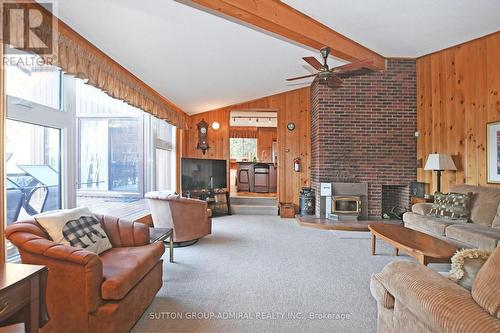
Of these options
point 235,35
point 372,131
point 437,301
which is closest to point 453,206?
point 372,131

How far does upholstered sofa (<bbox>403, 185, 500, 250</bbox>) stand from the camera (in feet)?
9.82

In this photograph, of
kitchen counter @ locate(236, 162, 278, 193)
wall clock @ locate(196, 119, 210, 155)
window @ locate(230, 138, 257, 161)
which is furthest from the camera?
window @ locate(230, 138, 257, 161)

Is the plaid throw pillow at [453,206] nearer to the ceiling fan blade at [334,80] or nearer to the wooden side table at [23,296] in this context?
the ceiling fan blade at [334,80]

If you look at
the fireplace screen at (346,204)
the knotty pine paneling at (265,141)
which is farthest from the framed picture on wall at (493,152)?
the knotty pine paneling at (265,141)

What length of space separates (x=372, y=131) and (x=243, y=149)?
19.7 ft

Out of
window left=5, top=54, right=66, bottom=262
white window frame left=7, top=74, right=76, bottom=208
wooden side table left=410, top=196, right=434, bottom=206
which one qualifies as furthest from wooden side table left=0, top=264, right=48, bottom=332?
wooden side table left=410, top=196, right=434, bottom=206

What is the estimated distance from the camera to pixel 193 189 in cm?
598

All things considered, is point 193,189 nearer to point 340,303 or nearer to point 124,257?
point 124,257

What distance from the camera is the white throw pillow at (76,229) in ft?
6.64

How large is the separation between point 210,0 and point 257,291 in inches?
113

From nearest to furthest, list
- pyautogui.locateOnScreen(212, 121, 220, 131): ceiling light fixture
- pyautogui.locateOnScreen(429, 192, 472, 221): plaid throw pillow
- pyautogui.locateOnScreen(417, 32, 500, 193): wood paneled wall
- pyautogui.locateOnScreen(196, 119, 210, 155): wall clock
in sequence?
1. pyautogui.locateOnScreen(429, 192, 472, 221): plaid throw pillow
2. pyautogui.locateOnScreen(417, 32, 500, 193): wood paneled wall
3. pyautogui.locateOnScreen(196, 119, 210, 155): wall clock
4. pyautogui.locateOnScreen(212, 121, 220, 131): ceiling light fixture

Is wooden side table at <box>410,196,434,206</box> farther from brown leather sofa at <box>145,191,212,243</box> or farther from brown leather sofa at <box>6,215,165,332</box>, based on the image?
brown leather sofa at <box>6,215,165,332</box>

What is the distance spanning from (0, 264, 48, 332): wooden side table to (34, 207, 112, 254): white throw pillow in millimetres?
510

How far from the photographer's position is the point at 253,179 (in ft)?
28.8
